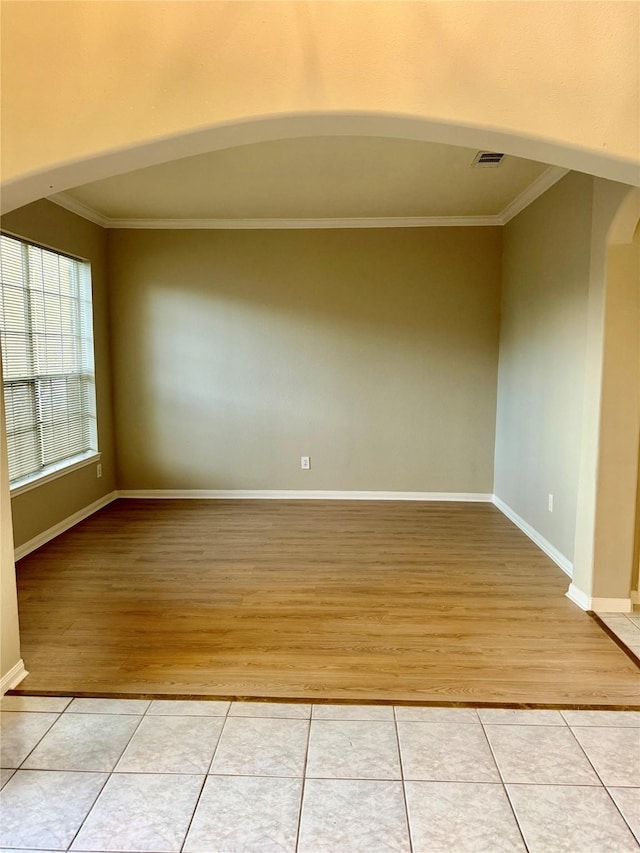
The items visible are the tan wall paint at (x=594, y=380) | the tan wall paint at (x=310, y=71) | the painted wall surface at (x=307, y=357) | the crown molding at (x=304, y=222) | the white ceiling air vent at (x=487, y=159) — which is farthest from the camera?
the painted wall surface at (x=307, y=357)

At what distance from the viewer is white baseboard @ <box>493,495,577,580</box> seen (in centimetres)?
331

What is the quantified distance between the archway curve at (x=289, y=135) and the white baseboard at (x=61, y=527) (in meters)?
2.63

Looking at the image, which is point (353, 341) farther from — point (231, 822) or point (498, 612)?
point (231, 822)

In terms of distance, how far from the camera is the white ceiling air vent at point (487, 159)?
308 cm

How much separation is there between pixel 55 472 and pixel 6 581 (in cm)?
199

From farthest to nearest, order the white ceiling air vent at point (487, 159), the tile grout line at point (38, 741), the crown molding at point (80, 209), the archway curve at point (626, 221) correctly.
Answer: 1. the crown molding at point (80, 209)
2. the white ceiling air vent at point (487, 159)
3. the archway curve at point (626, 221)
4. the tile grout line at point (38, 741)

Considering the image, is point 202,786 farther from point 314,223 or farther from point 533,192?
point 314,223

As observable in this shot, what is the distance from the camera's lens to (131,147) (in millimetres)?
1679

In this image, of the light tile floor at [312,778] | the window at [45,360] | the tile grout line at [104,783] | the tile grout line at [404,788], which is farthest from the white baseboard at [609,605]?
the window at [45,360]

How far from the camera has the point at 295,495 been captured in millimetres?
5020

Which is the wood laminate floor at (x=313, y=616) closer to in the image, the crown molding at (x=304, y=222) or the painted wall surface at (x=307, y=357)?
the painted wall surface at (x=307, y=357)

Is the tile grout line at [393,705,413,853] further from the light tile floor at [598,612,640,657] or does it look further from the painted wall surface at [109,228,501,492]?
the painted wall surface at [109,228,501,492]

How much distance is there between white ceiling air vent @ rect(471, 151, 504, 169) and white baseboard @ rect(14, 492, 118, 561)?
157 inches

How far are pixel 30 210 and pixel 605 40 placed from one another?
3584mm
